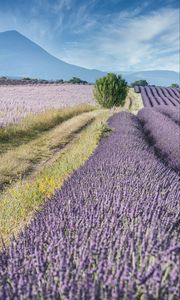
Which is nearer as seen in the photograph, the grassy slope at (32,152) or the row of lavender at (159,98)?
the grassy slope at (32,152)

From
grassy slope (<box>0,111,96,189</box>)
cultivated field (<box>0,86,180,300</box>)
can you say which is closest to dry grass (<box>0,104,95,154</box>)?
grassy slope (<box>0,111,96,189</box>)

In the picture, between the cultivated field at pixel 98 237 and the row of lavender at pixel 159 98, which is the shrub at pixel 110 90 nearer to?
the row of lavender at pixel 159 98

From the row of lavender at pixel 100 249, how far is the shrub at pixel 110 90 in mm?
22997

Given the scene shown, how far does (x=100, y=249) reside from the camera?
2.18m

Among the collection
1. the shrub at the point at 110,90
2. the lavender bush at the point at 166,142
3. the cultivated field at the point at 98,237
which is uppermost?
the shrub at the point at 110,90

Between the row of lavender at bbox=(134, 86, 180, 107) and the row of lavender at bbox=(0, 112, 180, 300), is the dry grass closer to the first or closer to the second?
the row of lavender at bbox=(0, 112, 180, 300)

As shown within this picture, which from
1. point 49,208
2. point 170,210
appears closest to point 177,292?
point 170,210

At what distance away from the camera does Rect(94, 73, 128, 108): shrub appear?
2684 centimetres

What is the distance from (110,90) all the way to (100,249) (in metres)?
25.2

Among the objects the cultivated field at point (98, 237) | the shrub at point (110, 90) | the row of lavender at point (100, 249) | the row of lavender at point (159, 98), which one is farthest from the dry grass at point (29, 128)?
the row of lavender at point (159, 98)

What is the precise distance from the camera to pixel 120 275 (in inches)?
68.4

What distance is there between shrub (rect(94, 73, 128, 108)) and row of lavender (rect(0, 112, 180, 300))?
23.0m

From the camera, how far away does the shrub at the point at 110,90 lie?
2684 centimetres

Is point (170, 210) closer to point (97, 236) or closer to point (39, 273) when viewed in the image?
point (97, 236)
